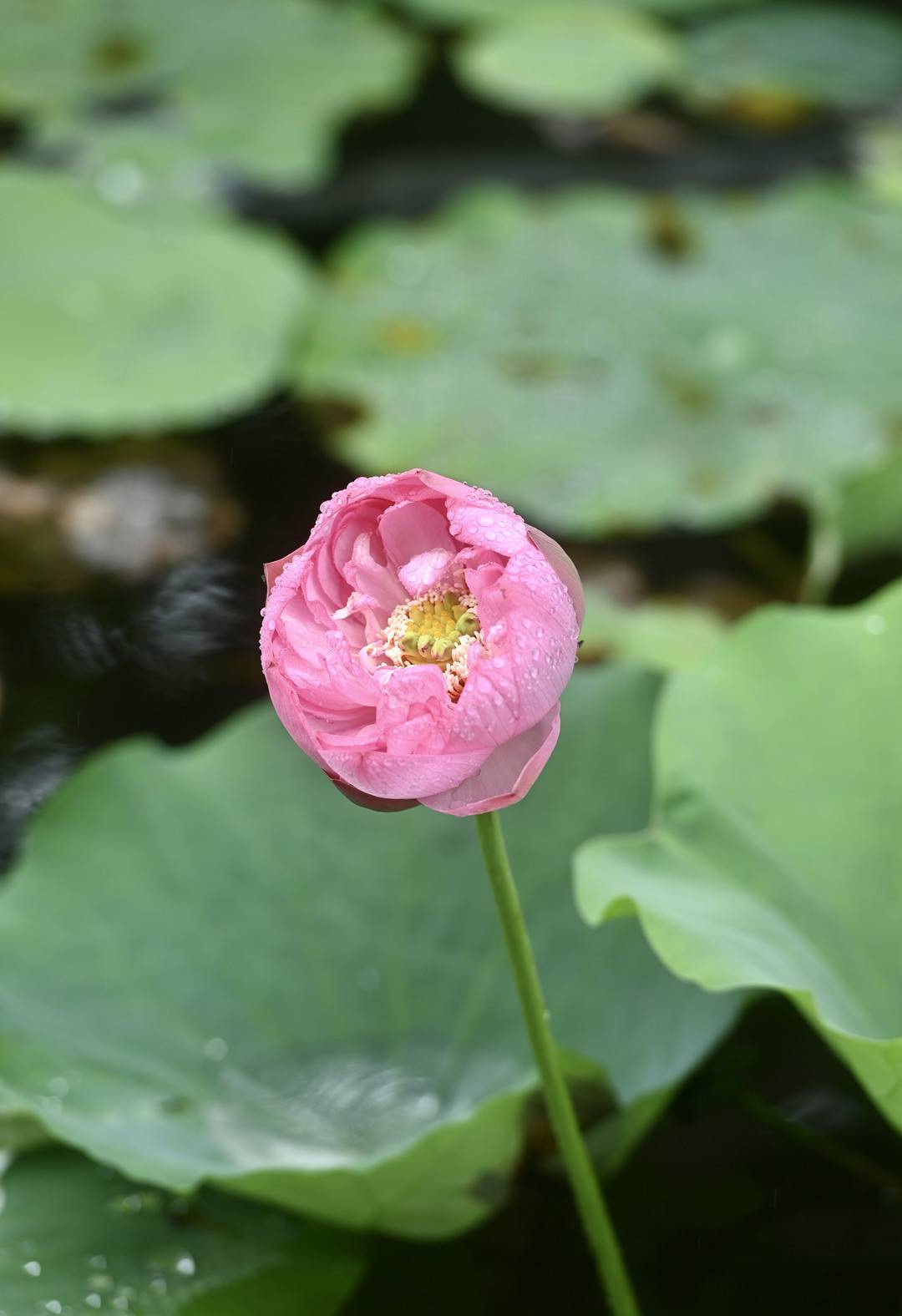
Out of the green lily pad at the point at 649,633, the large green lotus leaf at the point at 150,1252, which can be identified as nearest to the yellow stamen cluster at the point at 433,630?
the large green lotus leaf at the point at 150,1252

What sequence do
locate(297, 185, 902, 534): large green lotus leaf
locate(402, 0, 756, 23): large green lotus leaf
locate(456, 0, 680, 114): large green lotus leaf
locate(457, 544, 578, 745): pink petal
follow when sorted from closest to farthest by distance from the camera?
1. locate(457, 544, 578, 745): pink petal
2. locate(297, 185, 902, 534): large green lotus leaf
3. locate(456, 0, 680, 114): large green lotus leaf
4. locate(402, 0, 756, 23): large green lotus leaf

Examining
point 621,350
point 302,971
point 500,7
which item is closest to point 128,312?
point 621,350

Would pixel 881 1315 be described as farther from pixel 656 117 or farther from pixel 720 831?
pixel 656 117

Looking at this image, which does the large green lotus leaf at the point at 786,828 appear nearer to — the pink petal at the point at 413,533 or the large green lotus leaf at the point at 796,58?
the pink petal at the point at 413,533

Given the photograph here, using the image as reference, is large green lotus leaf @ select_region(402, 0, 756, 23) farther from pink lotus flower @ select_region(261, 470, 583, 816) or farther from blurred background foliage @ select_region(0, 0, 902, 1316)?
pink lotus flower @ select_region(261, 470, 583, 816)

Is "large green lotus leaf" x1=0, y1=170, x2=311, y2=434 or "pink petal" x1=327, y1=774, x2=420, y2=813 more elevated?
"pink petal" x1=327, y1=774, x2=420, y2=813

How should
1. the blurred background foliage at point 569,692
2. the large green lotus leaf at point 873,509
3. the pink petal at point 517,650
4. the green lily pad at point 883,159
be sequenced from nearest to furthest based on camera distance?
the pink petal at point 517,650, the blurred background foliage at point 569,692, the large green lotus leaf at point 873,509, the green lily pad at point 883,159

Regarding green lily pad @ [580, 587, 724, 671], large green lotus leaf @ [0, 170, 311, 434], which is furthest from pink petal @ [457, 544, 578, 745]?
large green lotus leaf @ [0, 170, 311, 434]
